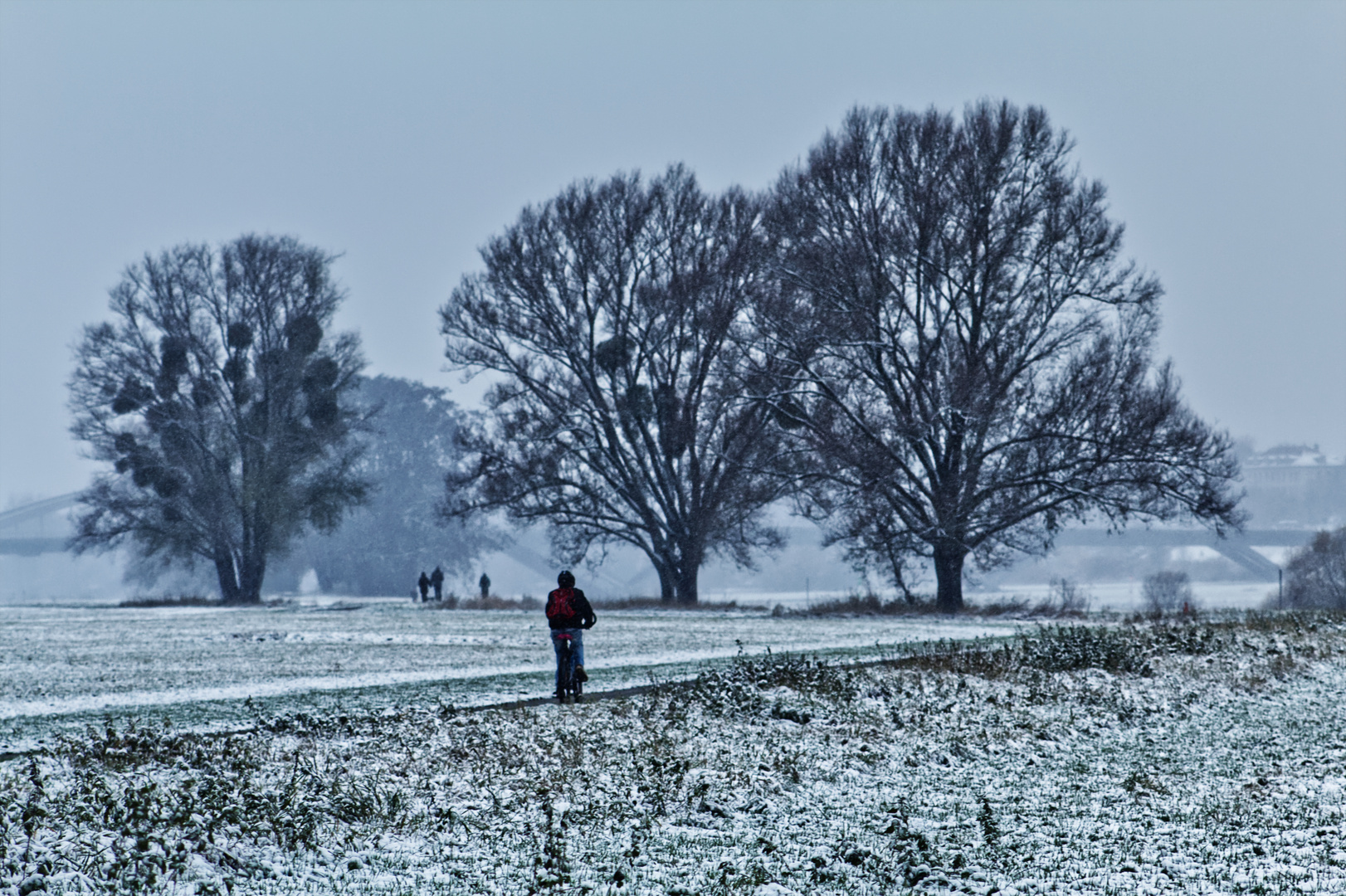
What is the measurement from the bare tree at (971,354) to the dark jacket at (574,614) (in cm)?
2061

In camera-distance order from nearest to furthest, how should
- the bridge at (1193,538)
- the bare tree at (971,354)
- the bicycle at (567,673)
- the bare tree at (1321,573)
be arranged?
the bicycle at (567,673)
the bare tree at (971,354)
the bare tree at (1321,573)
the bridge at (1193,538)

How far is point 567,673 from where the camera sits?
1472 centimetres

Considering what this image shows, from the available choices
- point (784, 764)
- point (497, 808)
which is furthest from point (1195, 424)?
point (497, 808)

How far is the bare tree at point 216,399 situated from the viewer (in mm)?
52094

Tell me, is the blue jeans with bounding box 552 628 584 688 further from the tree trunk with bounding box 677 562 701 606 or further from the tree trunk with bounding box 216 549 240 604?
the tree trunk with bounding box 216 549 240 604

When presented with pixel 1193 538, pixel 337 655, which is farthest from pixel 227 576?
pixel 1193 538

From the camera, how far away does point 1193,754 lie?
1162 centimetres

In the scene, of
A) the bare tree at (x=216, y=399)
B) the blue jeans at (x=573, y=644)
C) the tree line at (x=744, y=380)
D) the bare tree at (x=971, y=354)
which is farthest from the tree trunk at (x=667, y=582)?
the blue jeans at (x=573, y=644)

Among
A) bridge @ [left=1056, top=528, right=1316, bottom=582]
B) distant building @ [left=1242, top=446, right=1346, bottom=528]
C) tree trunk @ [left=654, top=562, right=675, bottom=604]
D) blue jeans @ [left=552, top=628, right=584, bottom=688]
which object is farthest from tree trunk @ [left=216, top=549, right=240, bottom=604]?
distant building @ [left=1242, top=446, right=1346, bottom=528]

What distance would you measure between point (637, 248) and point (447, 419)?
4735cm

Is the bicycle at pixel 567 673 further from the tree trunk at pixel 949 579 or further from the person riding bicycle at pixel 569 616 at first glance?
the tree trunk at pixel 949 579

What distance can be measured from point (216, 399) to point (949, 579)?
29945 mm

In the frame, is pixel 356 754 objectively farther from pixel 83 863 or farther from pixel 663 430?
pixel 663 430

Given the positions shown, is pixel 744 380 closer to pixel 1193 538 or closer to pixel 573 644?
pixel 573 644
